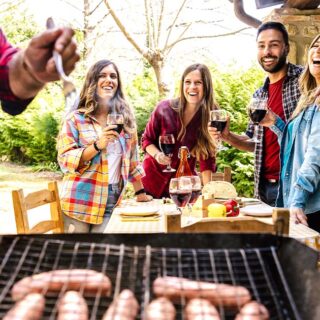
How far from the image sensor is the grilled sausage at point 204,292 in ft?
4.85

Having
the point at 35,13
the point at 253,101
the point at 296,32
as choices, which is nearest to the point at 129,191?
the point at 296,32

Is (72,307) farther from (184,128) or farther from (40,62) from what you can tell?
(184,128)

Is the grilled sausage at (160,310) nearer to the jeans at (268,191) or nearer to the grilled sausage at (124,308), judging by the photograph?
the grilled sausage at (124,308)

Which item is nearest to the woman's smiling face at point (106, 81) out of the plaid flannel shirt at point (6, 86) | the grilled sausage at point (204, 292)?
the plaid flannel shirt at point (6, 86)

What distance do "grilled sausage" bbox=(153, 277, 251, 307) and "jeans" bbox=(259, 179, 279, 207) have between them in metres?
2.10

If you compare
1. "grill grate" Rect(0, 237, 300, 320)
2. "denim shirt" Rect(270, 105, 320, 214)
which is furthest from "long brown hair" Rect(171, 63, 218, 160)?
"grill grate" Rect(0, 237, 300, 320)

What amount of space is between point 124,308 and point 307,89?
225cm

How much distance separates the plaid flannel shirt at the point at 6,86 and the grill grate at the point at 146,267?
41cm

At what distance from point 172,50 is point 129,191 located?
4.24 metres

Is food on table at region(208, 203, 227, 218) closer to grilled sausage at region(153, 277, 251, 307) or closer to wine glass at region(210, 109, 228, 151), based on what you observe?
wine glass at region(210, 109, 228, 151)

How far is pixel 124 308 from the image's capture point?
140 centimetres

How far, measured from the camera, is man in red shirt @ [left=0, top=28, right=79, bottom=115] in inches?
45.8

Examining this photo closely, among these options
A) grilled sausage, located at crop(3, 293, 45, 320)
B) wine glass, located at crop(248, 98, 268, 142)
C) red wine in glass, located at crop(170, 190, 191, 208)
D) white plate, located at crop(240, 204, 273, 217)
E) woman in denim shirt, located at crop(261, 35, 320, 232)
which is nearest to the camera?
grilled sausage, located at crop(3, 293, 45, 320)

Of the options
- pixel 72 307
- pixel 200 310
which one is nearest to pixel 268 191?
pixel 200 310
